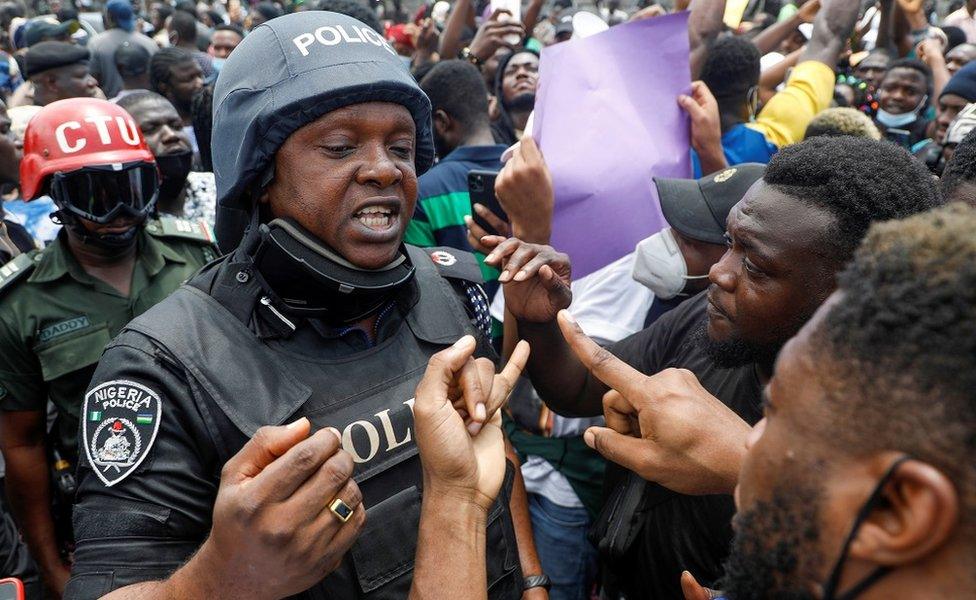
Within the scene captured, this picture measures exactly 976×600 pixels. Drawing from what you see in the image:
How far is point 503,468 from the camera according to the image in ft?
5.48

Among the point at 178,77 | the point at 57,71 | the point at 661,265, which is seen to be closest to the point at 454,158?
the point at 661,265

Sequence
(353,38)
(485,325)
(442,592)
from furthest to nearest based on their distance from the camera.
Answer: (485,325)
(353,38)
(442,592)

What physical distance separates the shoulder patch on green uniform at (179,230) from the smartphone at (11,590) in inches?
78.1

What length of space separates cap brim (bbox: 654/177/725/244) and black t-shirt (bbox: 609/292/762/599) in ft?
1.16

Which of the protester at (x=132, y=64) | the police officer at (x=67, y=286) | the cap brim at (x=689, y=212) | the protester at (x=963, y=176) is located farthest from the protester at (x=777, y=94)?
the protester at (x=132, y=64)

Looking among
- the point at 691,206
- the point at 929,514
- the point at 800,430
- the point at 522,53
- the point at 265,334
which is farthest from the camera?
the point at 522,53

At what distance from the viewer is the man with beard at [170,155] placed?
4.08 m

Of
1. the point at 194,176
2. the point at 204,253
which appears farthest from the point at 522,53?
the point at 204,253

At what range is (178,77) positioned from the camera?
602 centimetres

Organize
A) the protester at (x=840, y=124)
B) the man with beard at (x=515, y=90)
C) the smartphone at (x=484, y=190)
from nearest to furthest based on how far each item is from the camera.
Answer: the smartphone at (x=484, y=190) < the protester at (x=840, y=124) < the man with beard at (x=515, y=90)

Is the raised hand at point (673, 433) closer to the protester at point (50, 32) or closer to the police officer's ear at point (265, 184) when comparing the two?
the police officer's ear at point (265, 184)

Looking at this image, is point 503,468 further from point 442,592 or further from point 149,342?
point 149,342

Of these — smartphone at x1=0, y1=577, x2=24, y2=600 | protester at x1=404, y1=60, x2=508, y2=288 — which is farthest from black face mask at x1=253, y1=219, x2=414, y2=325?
protester at x1=404, y1=60, x2=508, y2=288

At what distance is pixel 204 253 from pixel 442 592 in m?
2.43
